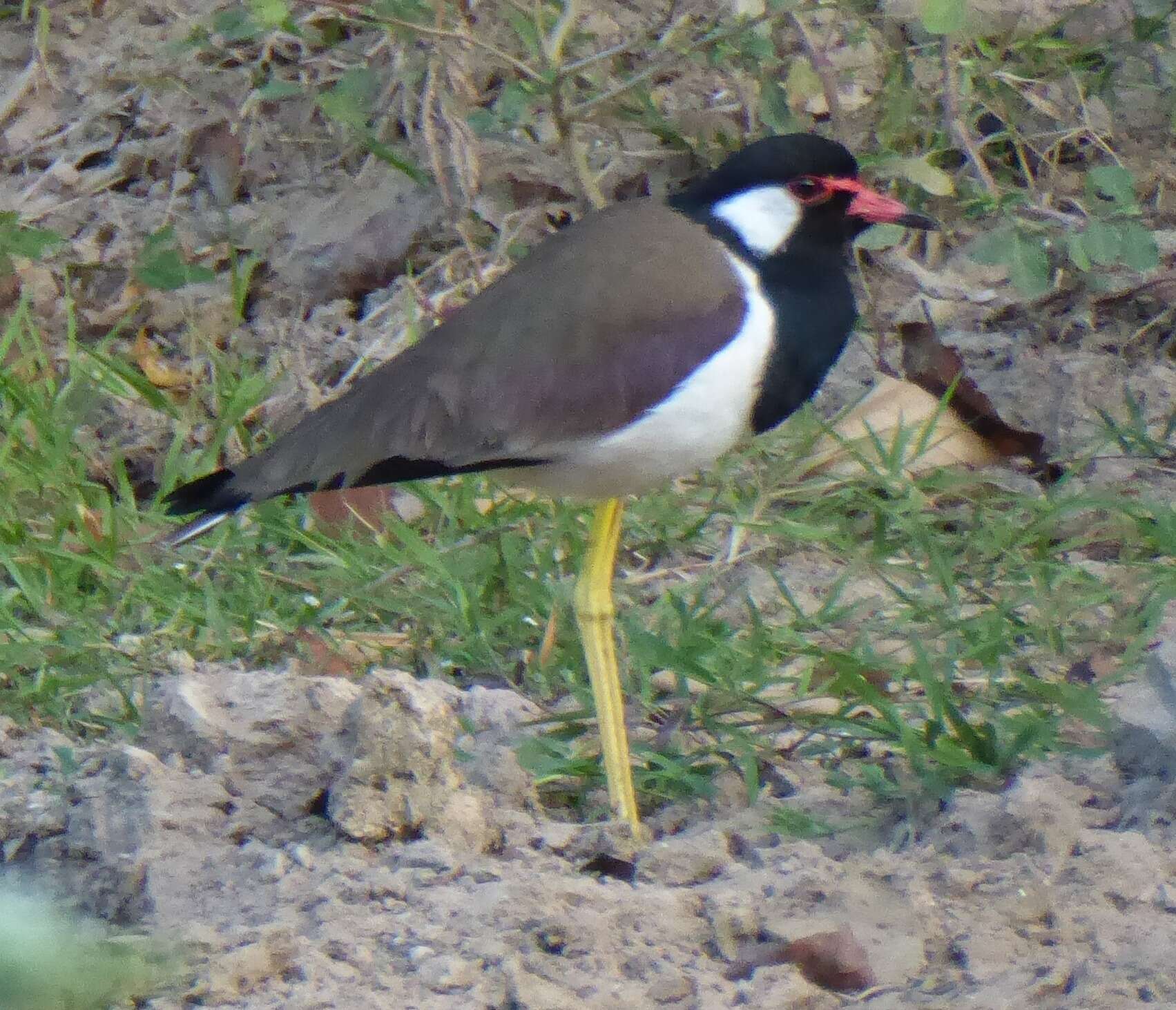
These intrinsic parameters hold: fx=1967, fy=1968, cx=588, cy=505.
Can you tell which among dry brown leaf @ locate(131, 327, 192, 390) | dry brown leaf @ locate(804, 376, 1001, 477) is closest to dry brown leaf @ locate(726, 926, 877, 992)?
dry brown leaf @ locate(804, 376, 1001, 477)

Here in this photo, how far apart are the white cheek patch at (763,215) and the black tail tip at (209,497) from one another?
3.33ft

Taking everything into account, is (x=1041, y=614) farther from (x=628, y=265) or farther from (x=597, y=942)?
(x=597, y=942)

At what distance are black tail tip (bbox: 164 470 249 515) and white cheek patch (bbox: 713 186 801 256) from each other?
1.01 metres

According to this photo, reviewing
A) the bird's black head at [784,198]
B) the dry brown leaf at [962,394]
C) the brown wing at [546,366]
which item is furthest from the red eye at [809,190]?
the dry brown leaf at [962,394]

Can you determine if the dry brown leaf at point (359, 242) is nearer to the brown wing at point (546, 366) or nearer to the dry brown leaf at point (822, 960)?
the brown wing at point (546, 366)

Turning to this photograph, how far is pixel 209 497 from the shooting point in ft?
11.8

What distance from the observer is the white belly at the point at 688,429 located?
334cm

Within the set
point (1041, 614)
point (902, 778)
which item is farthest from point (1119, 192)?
point (902, 778)

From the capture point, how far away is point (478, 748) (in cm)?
331

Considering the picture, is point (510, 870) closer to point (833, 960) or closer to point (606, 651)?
point (833, 960)

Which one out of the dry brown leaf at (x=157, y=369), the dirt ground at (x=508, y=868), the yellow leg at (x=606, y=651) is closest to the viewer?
the dirt ground at (x=508, y=868)

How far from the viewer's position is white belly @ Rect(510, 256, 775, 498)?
3.34m

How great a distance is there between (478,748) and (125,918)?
2.37ft

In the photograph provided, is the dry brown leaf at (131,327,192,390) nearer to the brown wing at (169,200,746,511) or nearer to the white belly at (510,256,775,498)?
the brown wing at (169,200,746,511)
